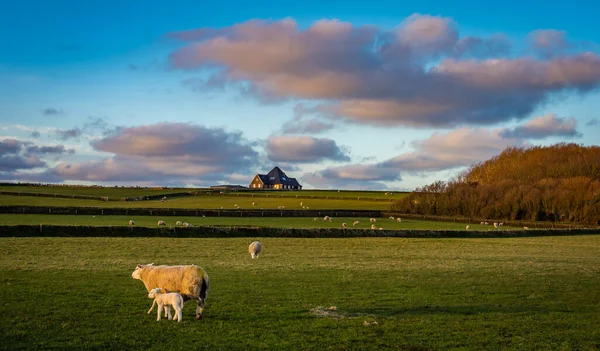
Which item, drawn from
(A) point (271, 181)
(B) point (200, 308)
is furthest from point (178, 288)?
(A) point (271, 181)

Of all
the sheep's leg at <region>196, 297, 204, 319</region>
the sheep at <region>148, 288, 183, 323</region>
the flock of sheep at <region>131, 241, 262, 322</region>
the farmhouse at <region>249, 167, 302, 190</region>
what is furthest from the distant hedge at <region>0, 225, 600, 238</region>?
the farmhouse at <region>249, 167, 302, 190</region>

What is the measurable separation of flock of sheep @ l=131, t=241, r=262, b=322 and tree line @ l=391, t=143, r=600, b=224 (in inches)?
3209

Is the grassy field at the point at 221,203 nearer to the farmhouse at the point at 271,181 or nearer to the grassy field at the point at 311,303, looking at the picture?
the grassy field at the point at 311,303

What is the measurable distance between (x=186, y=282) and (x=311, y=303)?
14.9 ft

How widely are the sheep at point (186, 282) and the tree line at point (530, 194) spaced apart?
81.5m

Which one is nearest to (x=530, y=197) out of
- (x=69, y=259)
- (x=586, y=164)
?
(x=586, y=164)

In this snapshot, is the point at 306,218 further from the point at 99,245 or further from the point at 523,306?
the point at 523,306

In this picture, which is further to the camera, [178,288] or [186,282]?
[178,288]

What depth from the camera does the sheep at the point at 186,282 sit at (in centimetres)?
1633

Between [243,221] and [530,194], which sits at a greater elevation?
[530,194]

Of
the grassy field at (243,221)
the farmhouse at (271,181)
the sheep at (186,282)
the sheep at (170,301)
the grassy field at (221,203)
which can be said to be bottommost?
the sheep at (170,301)

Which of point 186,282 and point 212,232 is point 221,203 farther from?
point 186,282

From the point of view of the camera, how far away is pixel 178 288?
16.8m

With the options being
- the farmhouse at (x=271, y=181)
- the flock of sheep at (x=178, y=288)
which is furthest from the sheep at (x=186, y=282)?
the farmhouse at (x=271, y=181)
